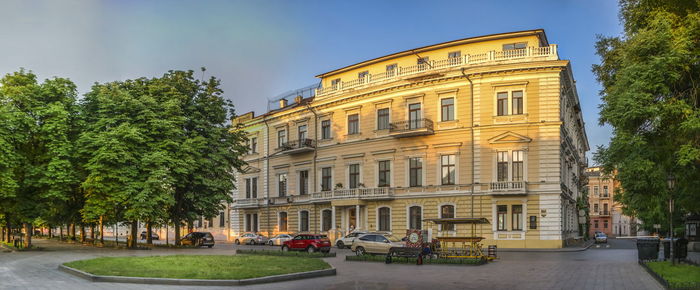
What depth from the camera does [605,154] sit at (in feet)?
80.8

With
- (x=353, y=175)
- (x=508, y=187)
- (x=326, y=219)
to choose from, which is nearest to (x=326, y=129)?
(x=353, y=175)

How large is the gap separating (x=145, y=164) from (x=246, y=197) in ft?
87.4

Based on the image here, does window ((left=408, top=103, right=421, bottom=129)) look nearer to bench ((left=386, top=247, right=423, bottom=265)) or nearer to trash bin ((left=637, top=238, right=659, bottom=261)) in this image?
bench ((left=386, top=247, right=423, bottom=265))

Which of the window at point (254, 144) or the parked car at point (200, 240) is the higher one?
the window at point (254, 144)

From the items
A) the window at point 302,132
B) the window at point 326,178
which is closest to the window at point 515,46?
the window at point 326,178

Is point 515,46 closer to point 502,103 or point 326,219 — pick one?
point 502,103

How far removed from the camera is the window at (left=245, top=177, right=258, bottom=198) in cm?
6119

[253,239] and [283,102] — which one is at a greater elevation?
[283,102]

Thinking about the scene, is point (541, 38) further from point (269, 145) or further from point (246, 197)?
point (246, 197)

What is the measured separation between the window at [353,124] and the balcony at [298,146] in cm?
467

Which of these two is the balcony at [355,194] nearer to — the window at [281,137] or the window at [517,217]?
the window at [281,137]

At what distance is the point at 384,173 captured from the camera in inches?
1887

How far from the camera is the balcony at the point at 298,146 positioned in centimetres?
5362

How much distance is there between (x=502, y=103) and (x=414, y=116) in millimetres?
7208
